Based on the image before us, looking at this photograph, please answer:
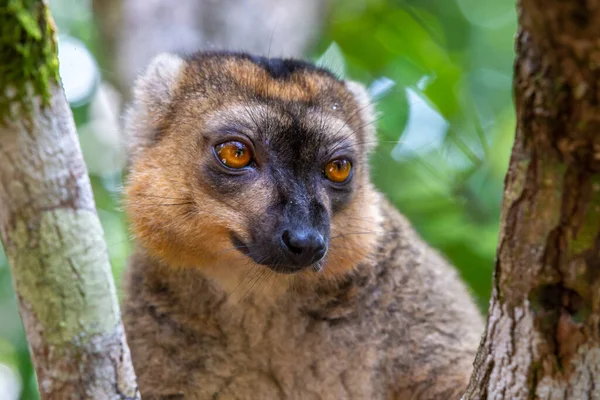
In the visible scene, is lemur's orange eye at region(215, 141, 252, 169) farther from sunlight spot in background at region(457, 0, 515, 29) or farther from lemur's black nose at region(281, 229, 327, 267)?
sunlight spot in background at region(457, 0, 515, 29)

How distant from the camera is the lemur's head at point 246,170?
11.9ft

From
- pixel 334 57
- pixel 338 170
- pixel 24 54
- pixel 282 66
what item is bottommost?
pixel 24 54

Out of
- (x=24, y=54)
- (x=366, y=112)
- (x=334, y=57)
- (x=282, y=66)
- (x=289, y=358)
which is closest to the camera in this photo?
(x=24, y=54)

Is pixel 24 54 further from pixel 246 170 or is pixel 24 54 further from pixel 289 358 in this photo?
pixel 289 358

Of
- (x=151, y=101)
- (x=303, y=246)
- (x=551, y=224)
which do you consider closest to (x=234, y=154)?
(x=303, y=246)

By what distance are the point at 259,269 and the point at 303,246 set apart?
55 centimetres

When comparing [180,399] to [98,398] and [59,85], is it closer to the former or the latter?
[98,398]

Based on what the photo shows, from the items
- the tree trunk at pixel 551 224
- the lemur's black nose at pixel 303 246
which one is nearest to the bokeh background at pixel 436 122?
the lemur's black nose at pixel 303 246

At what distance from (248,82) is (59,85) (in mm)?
1655

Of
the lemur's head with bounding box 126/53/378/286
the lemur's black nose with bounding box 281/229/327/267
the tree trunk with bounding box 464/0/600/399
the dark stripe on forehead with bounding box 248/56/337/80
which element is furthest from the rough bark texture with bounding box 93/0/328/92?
the tree trunk with bounding box 464/0/600/399

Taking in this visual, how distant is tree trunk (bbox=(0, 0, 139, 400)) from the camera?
8.04 ft

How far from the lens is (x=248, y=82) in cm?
413

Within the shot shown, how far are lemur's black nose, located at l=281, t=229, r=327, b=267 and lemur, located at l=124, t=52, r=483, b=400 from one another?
0.31 metres

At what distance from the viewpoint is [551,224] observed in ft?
6.98
